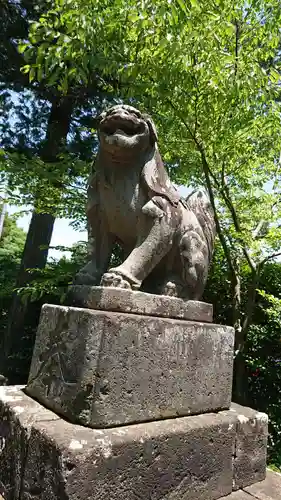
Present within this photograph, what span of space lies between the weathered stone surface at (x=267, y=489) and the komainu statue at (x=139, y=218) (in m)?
1.15

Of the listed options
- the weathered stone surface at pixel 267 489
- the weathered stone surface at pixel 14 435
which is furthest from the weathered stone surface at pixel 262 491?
the weathered stone surface at pixel 14 435

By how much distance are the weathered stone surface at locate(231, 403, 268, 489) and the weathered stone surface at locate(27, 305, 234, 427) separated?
0.20 meters

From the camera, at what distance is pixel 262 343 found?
5.06m

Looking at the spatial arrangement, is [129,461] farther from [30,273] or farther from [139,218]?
[30,273]

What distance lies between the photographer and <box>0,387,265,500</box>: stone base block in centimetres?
137

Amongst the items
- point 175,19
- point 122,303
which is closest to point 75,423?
point 122,303

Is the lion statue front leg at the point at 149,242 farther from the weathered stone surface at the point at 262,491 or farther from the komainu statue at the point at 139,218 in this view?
the weathered stone surface at the point at 262,491

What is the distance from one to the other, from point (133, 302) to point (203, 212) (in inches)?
37.1

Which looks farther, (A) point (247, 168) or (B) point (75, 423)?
(A) point (247, 168)

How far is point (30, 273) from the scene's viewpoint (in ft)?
22.9

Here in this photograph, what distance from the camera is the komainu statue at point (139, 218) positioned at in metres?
1.92

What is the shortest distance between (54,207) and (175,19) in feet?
11.1

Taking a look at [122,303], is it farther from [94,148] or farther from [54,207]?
[94,148]

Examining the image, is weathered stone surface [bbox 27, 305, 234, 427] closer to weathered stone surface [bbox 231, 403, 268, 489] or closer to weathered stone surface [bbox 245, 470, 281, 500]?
weathered stone surface [bbox 231, 403, 268, 489]
